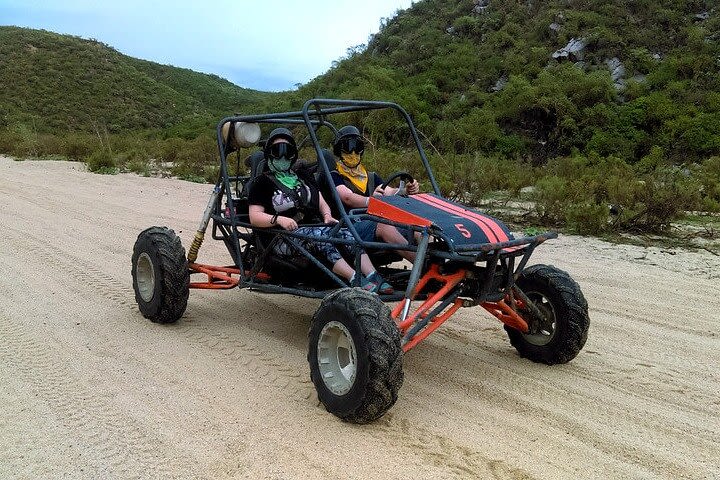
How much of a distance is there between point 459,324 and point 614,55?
898 inches

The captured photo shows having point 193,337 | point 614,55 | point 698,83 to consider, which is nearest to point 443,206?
point 193,337

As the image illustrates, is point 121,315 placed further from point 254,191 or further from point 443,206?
point 443,206

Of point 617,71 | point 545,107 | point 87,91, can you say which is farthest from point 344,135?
point 87,91

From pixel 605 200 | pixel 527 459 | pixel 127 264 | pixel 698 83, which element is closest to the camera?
pixel 527 459

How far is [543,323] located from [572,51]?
933 inches

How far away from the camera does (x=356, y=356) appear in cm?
324

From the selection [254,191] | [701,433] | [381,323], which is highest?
[254,191]

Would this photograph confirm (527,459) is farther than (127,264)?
No

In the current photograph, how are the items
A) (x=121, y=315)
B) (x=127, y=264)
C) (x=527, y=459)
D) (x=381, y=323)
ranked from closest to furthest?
(x=527, y=459)
(x=381, y=323)
(x=121, y=315)
(x=127, y=264)

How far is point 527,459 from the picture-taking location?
10.0 ft

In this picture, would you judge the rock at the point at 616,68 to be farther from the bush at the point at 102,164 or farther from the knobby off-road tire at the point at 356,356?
the knobby off-road tire at the point at 356,356

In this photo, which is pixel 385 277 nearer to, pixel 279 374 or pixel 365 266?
pixel 365 266

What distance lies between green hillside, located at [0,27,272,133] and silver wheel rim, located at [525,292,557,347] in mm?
34997

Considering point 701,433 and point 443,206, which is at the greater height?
point 443,206
